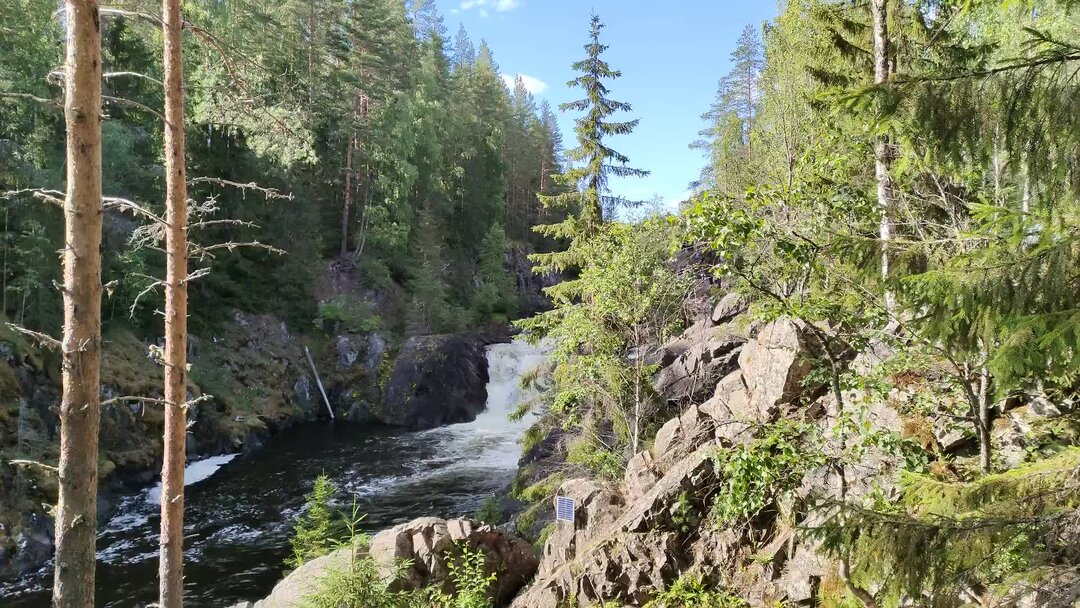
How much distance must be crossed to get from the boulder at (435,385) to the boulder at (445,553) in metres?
15.6

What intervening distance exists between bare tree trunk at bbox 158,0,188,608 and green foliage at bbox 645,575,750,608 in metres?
5.18

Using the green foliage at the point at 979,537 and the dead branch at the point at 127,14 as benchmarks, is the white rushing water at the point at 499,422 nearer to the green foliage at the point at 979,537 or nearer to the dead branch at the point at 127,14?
the dead branch at the point at 127,14

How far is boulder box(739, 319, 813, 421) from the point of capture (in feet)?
26.3

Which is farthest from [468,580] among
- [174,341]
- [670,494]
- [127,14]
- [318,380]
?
[318,380]

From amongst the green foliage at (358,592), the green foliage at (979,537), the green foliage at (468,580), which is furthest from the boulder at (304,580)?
the green foliage at (979,537)

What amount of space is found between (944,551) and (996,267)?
1358mm

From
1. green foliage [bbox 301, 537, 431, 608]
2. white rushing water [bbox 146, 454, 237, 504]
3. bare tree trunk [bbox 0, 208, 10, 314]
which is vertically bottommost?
white rushing water [bbox 146, 454, 237, 504]

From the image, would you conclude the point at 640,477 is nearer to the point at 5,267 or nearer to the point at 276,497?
the point at 276,497

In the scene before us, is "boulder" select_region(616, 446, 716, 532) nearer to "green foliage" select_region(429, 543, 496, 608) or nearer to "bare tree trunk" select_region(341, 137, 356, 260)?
"green foliage" select_region(429, 543, 496, 608)

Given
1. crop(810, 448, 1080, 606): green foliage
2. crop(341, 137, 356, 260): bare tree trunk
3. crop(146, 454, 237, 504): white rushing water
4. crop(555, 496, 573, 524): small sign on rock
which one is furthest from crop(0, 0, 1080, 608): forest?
crop(341, 137, 356, 260): bare tree trunk

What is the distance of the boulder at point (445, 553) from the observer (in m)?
8.51

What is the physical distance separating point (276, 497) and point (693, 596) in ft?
42.8

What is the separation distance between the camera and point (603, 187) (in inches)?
615

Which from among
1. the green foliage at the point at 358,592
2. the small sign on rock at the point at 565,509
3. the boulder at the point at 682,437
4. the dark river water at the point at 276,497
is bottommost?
the dark river water at the point at 276,497
